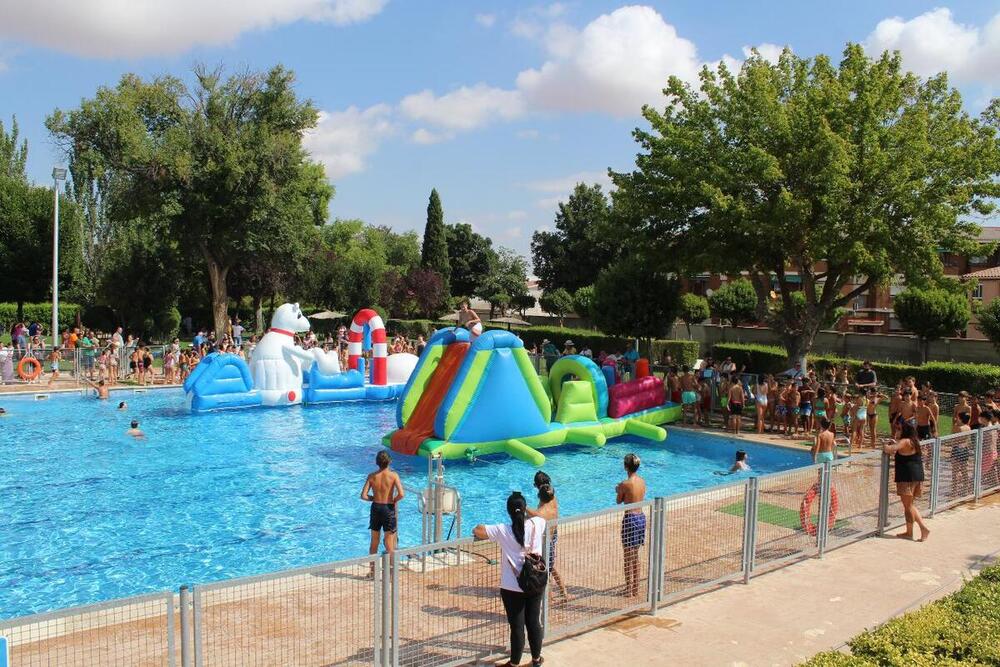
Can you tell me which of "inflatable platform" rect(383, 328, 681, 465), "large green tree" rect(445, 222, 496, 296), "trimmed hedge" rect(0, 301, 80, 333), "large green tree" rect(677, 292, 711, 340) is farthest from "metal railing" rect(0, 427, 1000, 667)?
"large green tree" rect(445, 222, 496, 296)

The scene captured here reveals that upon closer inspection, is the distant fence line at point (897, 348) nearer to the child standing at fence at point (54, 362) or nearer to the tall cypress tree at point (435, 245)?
the child standing at fence at point (54, 362)

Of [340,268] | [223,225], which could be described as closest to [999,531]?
[223,225]

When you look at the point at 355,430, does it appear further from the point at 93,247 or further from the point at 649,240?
the point at 93,247

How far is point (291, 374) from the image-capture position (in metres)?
23.2

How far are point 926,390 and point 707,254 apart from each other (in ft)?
26.4

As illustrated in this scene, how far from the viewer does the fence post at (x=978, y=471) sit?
11969mm

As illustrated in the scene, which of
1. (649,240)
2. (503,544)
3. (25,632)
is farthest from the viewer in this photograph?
(649,240)

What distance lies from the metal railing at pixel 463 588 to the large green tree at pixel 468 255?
6489cm

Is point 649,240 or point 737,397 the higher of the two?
point 649,240

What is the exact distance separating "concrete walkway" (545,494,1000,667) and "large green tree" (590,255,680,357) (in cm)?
1865

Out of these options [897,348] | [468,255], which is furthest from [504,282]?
[897,348]

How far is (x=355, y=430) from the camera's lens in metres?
20.3

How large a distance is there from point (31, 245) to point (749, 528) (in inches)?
1794

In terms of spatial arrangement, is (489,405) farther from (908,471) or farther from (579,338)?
(579,338)
